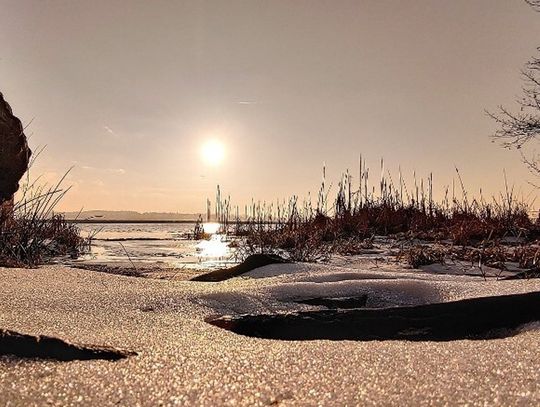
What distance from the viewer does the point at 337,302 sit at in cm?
165

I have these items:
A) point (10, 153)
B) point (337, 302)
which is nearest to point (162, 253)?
point (10, 153)

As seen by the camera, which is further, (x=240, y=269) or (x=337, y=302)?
(x=240, y=269)

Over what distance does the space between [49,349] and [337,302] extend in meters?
1.02

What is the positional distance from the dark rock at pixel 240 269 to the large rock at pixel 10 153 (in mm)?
1384

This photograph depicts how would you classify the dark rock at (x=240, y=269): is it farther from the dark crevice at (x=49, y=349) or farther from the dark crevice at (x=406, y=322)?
the dark crevice at (x=49, y=349)

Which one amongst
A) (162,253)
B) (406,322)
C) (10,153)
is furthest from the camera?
(162,253)

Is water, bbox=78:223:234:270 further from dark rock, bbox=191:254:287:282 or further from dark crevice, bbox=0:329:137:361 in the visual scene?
dark crevice, bbox=0:329:137:361

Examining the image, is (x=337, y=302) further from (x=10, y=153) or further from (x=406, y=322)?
(x=10, y=153)

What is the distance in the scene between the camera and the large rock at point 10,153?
126 inches

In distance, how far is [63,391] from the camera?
0.67 metres

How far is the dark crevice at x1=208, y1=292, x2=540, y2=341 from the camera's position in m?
1.25

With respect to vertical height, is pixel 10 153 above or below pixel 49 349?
above

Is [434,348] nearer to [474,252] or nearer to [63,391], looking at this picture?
[63,391]

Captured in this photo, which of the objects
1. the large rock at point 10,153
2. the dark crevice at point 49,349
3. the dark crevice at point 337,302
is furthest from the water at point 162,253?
the dark crevice at point 49,349
